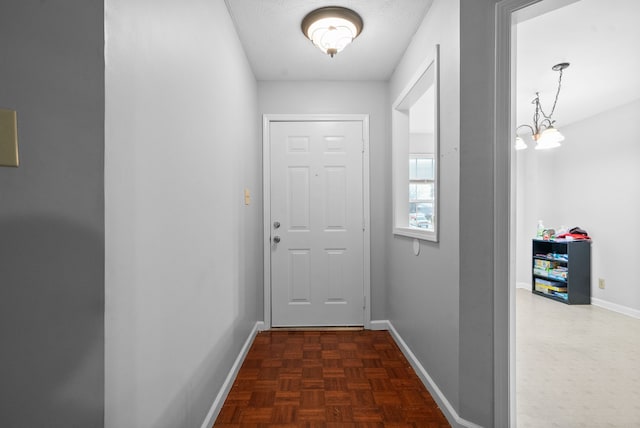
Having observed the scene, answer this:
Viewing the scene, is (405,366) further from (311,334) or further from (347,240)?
(347,240)

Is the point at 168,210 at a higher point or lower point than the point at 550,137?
lower

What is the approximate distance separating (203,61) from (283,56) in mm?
1248

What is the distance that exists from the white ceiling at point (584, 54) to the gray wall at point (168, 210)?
1592 millimetres

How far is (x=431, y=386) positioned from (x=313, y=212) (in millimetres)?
1738

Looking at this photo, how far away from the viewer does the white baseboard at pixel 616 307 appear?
11.5 feet

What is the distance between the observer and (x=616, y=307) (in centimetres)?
371

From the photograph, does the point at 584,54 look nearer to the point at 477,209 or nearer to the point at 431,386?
the point at 477,209

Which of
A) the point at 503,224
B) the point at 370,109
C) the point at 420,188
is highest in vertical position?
the point at 370,109

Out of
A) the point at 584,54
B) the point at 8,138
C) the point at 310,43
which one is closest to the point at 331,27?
the point at 310,43

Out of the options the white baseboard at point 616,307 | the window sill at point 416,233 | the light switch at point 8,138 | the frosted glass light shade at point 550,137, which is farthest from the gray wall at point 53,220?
the white baseboard at point 616,307

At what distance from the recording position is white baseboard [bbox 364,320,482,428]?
5.10 feet

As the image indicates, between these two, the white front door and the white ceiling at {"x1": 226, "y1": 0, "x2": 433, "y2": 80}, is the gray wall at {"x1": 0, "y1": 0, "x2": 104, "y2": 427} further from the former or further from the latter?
the white front door

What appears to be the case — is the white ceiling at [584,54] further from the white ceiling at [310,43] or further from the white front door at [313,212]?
the white front door at [313,212]

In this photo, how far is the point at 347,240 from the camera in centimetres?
305
